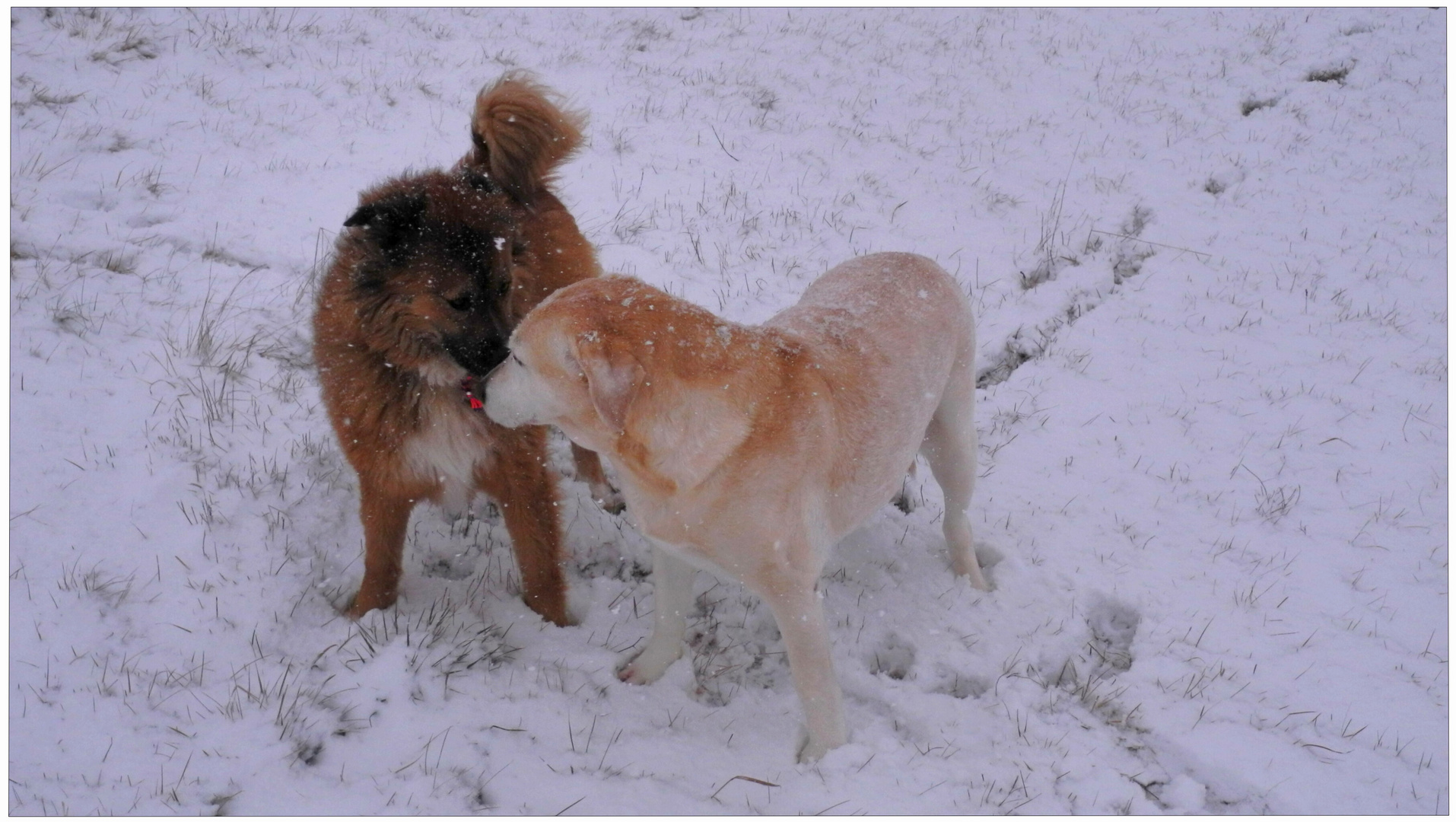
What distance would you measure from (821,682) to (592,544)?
157 centimetres

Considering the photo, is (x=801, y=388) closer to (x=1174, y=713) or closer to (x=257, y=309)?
(x=1174, y=713)

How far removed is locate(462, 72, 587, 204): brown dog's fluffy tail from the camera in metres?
3.56

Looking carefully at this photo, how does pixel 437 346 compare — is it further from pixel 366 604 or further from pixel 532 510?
pixel 366 604

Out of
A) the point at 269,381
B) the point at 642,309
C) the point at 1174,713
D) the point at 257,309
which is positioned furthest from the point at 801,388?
the point at 257,309

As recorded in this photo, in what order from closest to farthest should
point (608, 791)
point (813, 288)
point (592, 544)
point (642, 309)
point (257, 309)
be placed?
point (642, 309)
point (608, 791)
point (813, 288)
point (592, 544)
point (257, 309)

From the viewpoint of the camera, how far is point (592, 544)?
4109 millimetres

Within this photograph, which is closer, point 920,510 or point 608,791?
point 608,791

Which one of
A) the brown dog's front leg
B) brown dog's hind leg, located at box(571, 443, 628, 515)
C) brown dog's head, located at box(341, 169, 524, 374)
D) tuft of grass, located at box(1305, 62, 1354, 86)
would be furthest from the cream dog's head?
tuft of grass, located at box(1305, 62, 1354, 86)

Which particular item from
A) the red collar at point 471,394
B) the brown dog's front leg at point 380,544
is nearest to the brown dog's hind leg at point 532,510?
the red collar at point 471,394

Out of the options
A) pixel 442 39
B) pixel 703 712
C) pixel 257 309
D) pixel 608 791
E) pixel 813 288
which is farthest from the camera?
pixel 442 39

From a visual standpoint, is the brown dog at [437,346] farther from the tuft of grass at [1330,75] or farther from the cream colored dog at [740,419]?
the tuft of grass at [1330,75]

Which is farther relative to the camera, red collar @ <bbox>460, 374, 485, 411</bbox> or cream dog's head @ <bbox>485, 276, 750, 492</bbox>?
red collar @ <bbox>460, 374, 485, 411</bbox>

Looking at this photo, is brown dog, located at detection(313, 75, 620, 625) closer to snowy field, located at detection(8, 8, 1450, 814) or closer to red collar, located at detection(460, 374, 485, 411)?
red collar, located at detection(460, 374, 485, 411)

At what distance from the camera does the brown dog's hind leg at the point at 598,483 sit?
4340 millimetres
